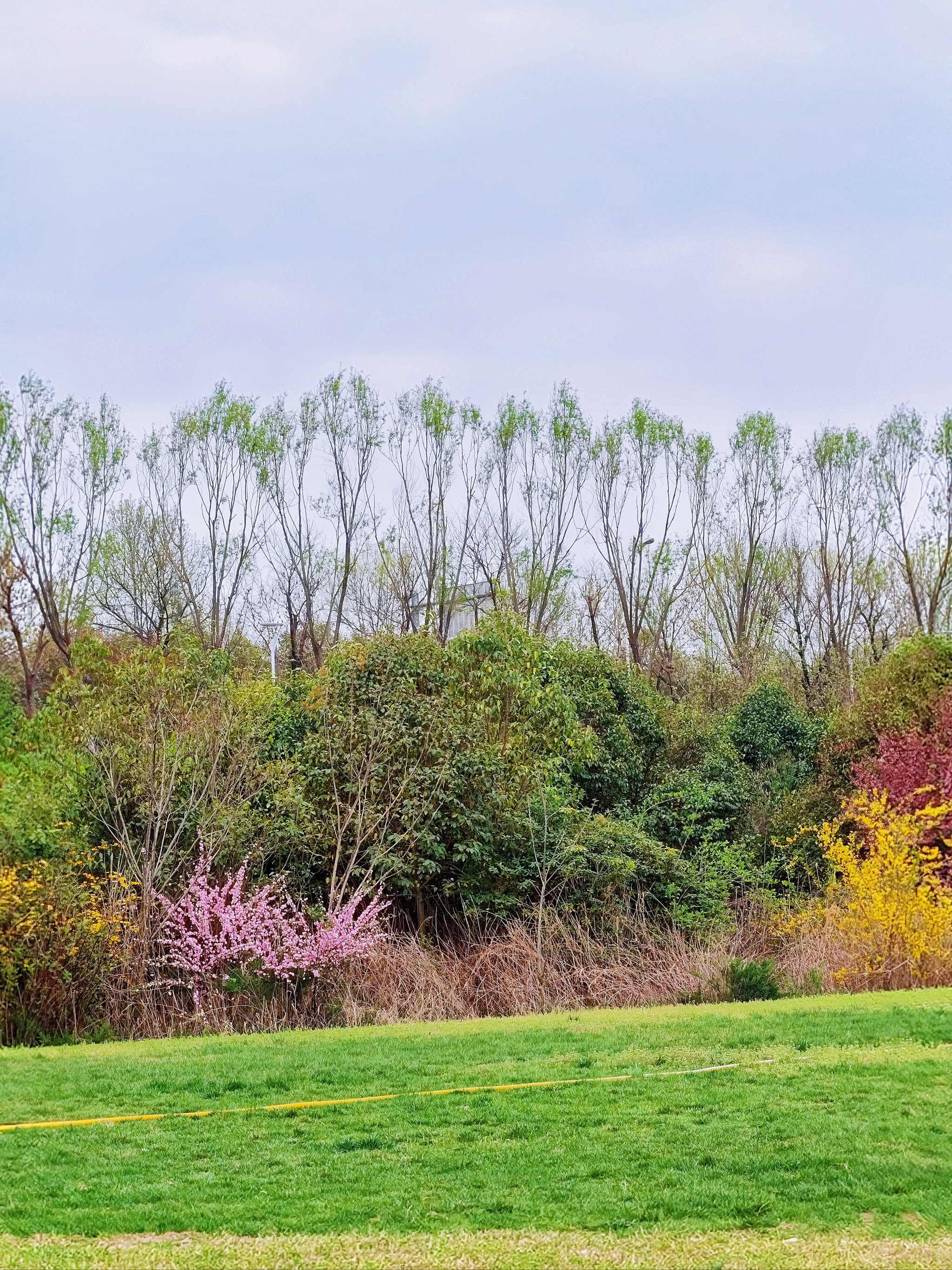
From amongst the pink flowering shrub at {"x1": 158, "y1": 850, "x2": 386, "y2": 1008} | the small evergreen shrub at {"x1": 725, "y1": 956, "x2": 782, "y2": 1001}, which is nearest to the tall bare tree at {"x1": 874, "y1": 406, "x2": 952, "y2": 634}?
the small evergreen shrub at {"x1": 725, "y1": 956, "x2": 782, "y2": 1001}

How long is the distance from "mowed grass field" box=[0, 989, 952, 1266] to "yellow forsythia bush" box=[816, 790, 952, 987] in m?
3.01

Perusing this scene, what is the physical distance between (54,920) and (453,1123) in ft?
22.8

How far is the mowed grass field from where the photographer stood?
16.3ft

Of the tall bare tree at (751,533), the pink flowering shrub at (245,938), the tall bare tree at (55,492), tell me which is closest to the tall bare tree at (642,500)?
the tall bare tree at (751,533)

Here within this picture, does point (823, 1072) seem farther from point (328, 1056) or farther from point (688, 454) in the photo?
point (688, 454)

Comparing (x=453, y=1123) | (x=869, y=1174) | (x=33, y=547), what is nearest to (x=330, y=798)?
(x=453, y=1123)

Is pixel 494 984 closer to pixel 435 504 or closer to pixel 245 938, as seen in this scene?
pixel 245 938

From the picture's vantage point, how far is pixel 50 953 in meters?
12.5

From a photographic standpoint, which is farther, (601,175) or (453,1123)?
(601,175)

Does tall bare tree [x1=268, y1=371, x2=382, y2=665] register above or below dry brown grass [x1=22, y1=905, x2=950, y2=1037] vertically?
above

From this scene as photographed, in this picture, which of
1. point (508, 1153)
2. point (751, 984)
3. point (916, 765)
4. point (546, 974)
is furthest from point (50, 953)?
point (916, 765)

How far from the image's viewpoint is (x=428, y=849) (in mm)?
15773

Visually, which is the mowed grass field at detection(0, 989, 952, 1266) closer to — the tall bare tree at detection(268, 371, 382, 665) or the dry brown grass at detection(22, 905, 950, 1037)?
the dry brown grass at detection(22, 905, 950, 1037)

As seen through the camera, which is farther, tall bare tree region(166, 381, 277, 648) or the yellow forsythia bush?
tall bare tree region(166, 381, 277, 648)
